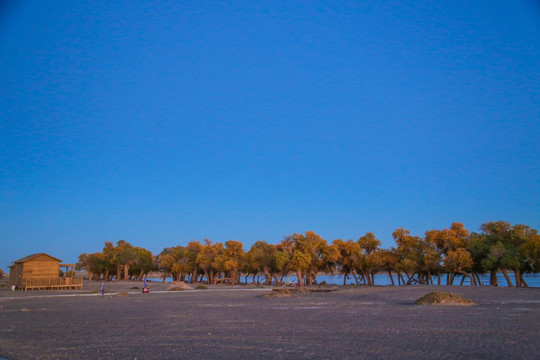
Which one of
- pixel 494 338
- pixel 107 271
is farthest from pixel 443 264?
pixel 107 271

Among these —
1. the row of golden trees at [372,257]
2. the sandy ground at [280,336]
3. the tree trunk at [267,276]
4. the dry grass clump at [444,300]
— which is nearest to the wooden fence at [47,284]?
the row of golden trees at [372,257]

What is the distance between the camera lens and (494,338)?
10.2 m

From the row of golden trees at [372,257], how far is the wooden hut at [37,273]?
23047mm

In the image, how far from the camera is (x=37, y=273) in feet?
138

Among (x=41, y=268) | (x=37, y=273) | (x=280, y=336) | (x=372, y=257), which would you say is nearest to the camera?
(x=280, y=336)

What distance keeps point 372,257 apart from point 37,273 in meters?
41.4

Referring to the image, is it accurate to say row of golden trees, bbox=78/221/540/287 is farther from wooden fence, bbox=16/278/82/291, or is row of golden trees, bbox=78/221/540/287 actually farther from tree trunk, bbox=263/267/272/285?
wooden fence, bbox=16/278/82/291

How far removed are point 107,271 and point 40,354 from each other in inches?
2982

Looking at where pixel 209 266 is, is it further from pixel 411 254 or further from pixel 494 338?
pixel 494 338

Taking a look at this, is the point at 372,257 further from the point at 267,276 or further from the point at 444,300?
the point at 444,300

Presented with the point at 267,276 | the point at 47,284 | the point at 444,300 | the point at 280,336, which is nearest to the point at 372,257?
the point at 267,276

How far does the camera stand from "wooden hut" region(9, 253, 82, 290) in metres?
41.4

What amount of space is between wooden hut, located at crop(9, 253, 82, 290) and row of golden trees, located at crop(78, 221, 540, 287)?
75.6ft

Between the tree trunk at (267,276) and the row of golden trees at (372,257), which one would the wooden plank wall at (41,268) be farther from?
the tree trunk at (267,276)
